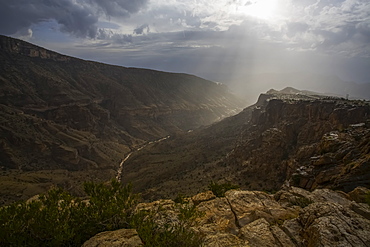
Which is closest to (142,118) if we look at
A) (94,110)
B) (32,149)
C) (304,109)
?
(94,110)

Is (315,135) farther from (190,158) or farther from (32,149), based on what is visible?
(32,149)

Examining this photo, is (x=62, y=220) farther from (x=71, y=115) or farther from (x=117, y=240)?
(x=71, y=115)

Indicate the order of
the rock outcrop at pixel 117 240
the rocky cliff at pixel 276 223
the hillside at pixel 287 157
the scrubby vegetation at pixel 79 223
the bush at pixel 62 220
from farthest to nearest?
the hillside at pixel 287 157, the bush at pixel 62 220, the scrubby vegetation at pixel 79 223, the rocky cliff at pixel 276 223, the rock outcrop at pixel 117 240

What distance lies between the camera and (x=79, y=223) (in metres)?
10.9

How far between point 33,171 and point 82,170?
13039 mm

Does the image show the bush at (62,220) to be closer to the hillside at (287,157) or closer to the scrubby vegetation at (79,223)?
the scrubby vegetation at (79,223)

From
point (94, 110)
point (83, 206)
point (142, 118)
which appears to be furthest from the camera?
point (142, 118)

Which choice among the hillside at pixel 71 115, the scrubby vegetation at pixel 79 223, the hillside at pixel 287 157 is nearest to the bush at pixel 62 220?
the scrubby vegetation at pixel 79 223

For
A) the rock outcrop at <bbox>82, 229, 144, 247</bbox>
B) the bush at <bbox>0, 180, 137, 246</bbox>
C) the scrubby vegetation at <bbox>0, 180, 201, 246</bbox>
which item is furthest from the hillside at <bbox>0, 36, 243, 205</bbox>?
the rock outcrop at <bbox>82, 229, 144, 247</bbox>

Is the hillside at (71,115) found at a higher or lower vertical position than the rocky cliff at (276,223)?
lower

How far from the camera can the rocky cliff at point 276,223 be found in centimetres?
896

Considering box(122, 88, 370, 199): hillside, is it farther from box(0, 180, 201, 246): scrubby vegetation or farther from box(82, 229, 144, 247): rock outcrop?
box(82, 229, 144, 247): rock outcrop

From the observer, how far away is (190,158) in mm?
59531

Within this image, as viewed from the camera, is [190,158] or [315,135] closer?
[315,135]
